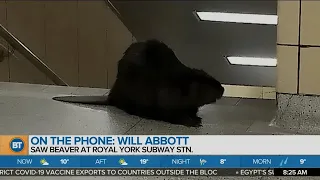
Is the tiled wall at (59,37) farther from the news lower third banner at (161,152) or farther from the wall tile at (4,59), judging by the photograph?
the news lower third banner at (161,152)

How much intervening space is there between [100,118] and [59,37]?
0.34 m

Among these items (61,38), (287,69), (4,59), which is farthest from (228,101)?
(4,59)

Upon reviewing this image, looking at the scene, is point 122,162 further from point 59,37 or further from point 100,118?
point 59,37

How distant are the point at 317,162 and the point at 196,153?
0.24 meters

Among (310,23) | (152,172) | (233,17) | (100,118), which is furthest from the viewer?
(233,17)

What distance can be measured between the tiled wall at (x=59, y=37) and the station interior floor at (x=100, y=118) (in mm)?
58

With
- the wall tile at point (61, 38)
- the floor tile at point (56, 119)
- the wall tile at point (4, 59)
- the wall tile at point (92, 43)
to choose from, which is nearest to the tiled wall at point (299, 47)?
the floor tile at point (56, 119)

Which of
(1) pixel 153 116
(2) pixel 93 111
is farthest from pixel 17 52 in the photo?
(1) pixel 153 116

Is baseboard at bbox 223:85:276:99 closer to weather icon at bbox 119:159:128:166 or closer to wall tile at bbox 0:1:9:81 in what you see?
weather icon at bbox 119:159:128:166

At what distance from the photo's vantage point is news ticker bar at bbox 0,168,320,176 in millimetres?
1114

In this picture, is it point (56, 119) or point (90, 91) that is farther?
point (90, 91)

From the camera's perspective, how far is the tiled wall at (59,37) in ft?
5.16

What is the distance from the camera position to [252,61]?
148 cm

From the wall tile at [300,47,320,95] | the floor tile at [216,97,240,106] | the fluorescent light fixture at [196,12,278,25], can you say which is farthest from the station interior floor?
the fluorescent light fixture at [196,12,278,25]
